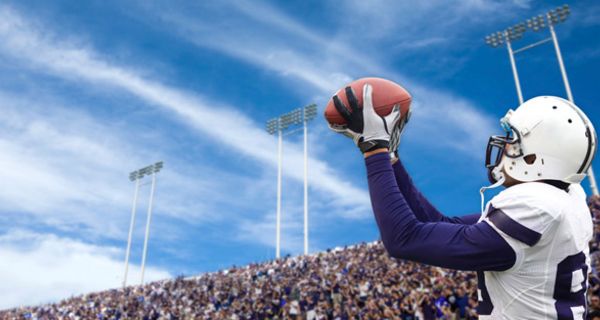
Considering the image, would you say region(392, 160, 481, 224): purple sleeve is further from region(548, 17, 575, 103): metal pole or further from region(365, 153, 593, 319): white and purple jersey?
region(548, 17, 575, 103): metal pole

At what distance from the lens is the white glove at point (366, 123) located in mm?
1884

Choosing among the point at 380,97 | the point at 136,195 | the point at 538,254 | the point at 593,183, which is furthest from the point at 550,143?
the point at 136,195

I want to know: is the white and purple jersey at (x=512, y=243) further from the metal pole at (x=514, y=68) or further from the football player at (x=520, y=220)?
the metal pole at (x=514, y=68)

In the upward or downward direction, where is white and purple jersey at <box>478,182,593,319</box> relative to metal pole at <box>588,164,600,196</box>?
downward

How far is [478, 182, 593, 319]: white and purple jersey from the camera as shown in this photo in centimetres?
168

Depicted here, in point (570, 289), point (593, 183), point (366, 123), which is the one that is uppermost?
point (593, 183)

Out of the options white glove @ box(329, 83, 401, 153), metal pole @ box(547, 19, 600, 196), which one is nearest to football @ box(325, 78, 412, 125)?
white glove @ box(329, 83, 401, 153)

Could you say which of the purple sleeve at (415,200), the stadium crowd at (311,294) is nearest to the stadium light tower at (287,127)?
the stadium crowd at (311,294)

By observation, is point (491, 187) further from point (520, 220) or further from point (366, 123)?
point (366, 123)

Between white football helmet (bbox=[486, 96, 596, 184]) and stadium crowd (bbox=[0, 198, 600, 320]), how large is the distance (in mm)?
7730

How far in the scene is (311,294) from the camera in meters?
16.8

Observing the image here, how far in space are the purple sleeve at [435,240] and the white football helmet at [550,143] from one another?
0.35 metres

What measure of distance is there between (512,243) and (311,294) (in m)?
15.7

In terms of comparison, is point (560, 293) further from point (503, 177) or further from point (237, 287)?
point (237, 287)
